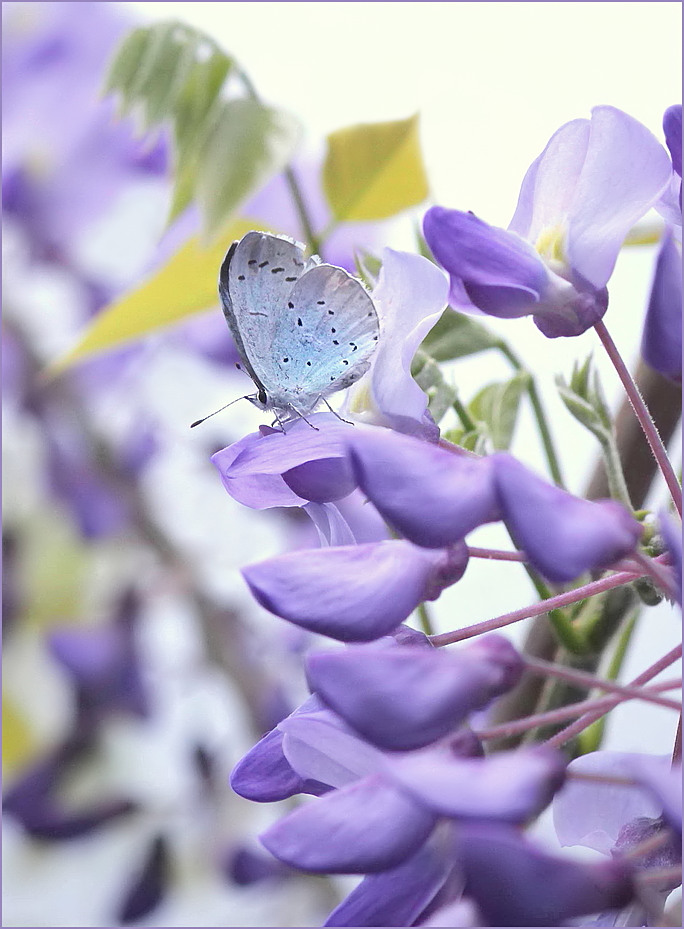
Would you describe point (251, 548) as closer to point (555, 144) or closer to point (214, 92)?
point (214, 92)

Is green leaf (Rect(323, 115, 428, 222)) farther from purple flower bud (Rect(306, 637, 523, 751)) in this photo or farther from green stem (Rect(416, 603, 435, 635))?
purple flower bud (Rect(306, 637, 523, 751))

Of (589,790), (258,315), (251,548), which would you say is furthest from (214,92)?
(251,548)

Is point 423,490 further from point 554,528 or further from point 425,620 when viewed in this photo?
point 425,620

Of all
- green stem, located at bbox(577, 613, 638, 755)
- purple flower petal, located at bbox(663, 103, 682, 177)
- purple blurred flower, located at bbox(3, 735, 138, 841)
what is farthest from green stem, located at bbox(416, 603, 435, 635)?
purple blurred flower, located at bbox(3, 735, 138, 841)

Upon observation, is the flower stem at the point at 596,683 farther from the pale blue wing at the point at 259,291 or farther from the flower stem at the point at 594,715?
the pale blue wing at the point at 259,291

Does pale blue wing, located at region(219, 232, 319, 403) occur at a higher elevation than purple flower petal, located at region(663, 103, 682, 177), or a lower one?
lower

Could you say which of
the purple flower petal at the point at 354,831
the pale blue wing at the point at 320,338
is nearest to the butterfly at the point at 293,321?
the pale blue wing at the point at 320,338
